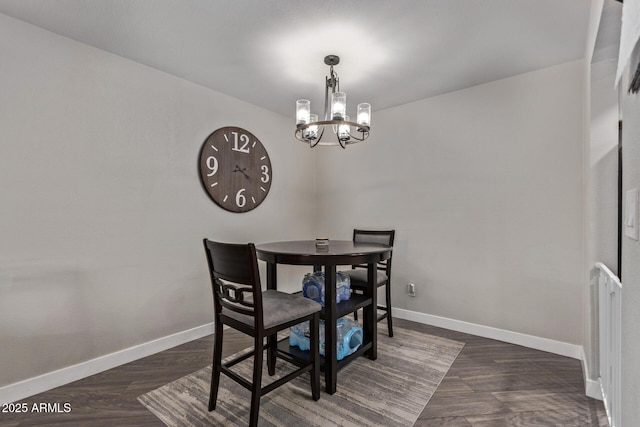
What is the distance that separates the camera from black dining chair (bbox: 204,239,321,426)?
152cm

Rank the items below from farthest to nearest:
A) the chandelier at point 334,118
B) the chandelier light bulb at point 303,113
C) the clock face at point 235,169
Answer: the clock face at point 235,169 → the chandelier light bulb at point 303,113 → the chandelier at point 334,118

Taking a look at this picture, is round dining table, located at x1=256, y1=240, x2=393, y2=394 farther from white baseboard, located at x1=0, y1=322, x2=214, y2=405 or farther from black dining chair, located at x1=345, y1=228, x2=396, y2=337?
white baseboard, located at x1=0, y1=322, x2=214, y2=405

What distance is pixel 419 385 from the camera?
1989 millimetres

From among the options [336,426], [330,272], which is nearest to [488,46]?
[330,272]

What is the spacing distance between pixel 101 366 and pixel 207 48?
2.43 m

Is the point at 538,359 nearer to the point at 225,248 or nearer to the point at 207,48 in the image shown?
the point at 225,248

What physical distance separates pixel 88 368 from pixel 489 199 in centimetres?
Answer: 344

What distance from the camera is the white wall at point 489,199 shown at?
2.41 metres

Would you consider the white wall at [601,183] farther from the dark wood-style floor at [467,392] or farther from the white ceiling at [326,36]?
the white ceiling at [326,36]

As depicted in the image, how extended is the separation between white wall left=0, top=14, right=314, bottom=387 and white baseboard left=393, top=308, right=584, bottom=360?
6.89ft

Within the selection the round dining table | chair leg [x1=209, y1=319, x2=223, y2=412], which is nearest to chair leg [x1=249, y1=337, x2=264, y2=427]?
chair leg [x1=209, y1=319, x2=223, y2=412]

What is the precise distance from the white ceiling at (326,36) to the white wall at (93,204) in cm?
26

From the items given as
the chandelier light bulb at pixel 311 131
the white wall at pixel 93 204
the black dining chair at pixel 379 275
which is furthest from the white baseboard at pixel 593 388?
the white wall at pixel 93 204

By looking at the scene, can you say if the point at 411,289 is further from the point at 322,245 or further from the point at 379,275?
the point at 322,245
